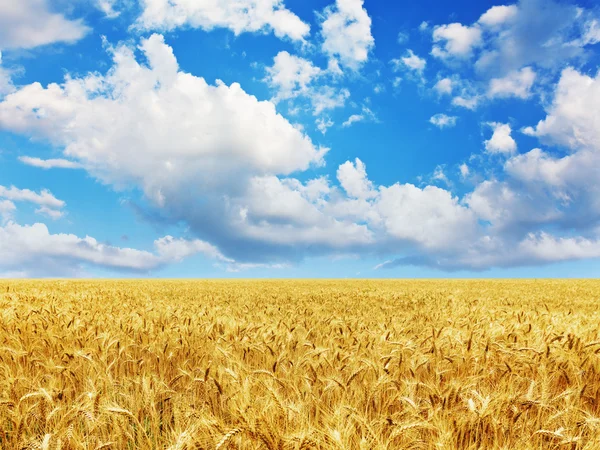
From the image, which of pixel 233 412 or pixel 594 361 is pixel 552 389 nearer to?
pixel 594 361

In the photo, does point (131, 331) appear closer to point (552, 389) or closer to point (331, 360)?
point (331, 360)

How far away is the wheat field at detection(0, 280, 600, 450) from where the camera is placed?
7.76 ft

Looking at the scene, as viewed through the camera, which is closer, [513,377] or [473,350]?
[513,377]

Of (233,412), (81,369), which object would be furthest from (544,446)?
(81,369)

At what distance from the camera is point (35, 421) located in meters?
2.94

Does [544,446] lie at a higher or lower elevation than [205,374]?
lower

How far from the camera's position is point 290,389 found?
10.7 ft

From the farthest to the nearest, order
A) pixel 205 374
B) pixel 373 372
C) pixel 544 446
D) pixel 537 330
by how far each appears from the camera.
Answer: pixel 537 330, pixel 373 372, pixel 205 374, pixel 544 446

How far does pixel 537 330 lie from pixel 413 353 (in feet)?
8.06

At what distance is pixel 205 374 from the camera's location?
3178 millimetres

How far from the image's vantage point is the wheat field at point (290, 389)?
2.37 metres

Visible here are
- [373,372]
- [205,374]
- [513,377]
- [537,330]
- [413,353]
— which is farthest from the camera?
[537,330]

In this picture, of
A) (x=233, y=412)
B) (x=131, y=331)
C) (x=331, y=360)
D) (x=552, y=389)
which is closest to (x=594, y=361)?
(x=552, y=389)

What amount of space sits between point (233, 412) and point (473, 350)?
267 cm
